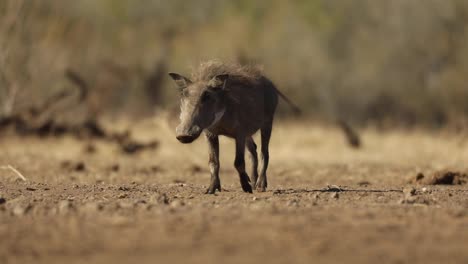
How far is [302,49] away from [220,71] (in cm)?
2645

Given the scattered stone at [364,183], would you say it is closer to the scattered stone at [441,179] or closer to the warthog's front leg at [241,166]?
the scattered stone at [441,179]

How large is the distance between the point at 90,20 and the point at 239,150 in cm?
2807

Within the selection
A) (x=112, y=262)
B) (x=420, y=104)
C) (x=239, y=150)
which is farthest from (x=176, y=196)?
(x=420, y=104)

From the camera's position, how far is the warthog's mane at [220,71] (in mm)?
10742

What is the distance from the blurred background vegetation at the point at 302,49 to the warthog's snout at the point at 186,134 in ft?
54.0

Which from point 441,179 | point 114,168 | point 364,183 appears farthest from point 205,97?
point 114,168

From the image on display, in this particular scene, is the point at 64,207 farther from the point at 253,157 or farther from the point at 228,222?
the point at 253,157

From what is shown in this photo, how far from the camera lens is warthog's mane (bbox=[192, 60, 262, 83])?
10742 millimetres

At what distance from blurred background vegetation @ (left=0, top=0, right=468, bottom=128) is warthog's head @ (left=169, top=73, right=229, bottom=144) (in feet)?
52.2

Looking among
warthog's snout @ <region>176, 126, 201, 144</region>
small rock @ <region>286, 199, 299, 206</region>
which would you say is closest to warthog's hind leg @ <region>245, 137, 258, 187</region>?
warthog's snout @ <region>176, 126, 201, 144</region>

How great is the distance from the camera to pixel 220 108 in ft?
34.4

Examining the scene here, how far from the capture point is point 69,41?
28.5 metres

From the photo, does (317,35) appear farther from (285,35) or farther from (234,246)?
(234,246)

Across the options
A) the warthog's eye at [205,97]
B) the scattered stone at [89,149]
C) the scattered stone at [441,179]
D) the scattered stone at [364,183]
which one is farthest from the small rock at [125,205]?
the scattered stone at [89,149]
